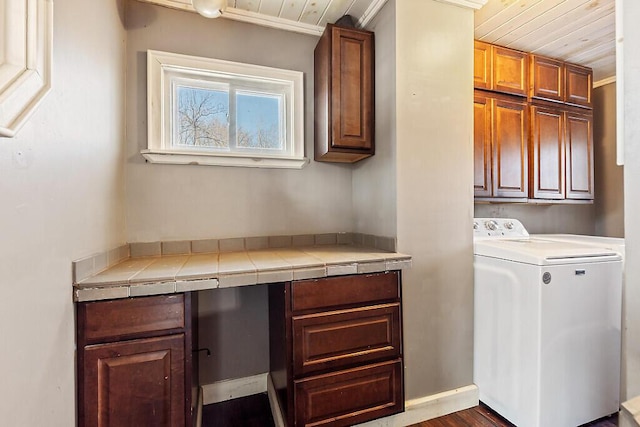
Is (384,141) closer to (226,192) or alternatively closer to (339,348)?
(226,192)

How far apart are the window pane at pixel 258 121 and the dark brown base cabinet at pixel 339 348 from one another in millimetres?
927

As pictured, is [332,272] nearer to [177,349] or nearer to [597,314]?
[177,349]

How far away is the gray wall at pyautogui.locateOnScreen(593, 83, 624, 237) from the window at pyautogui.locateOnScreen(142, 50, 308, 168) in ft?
9.56

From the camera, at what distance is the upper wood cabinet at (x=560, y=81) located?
2219mm

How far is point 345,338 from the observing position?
1.34m

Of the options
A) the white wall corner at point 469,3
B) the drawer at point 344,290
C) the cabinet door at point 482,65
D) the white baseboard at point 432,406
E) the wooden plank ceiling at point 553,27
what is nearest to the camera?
the drawer at point 344,290

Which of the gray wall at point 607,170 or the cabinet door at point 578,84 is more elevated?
the cabinet door at point 578,84

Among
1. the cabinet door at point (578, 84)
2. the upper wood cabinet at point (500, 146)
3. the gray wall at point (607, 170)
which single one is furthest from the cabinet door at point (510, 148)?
the gray wall at point (607, 170)

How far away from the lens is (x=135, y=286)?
1031 millimetres

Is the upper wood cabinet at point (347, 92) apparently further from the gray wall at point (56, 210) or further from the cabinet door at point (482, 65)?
the gray wall at point (56, 210)

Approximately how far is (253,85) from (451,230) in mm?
1485

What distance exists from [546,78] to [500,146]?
2.40 ft

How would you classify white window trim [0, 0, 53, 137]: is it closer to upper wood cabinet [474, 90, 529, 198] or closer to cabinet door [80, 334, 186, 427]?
cabinet door [80, 334, 186, 427]

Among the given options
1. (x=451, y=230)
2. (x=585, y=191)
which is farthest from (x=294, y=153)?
(x=585, y=191)
